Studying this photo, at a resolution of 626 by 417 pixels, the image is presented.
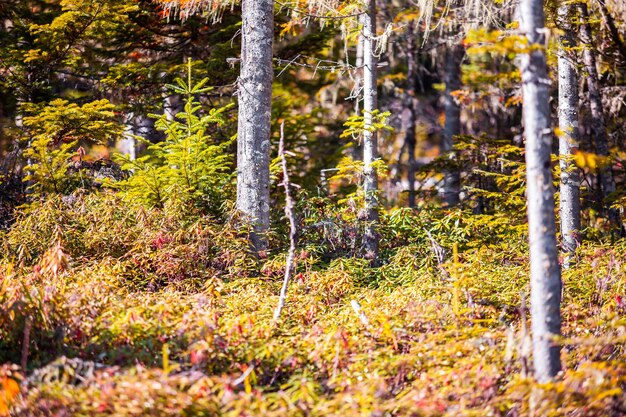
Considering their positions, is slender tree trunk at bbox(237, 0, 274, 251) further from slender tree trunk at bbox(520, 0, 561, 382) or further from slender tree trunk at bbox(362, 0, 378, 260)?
slender tree trunk at bbox(520, 0, 561, 382)

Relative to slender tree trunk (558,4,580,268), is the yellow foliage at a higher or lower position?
lower

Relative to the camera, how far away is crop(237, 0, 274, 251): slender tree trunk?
9.71m

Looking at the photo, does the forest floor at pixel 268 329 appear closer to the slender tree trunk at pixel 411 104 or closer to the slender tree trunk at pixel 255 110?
the slender tree trunk at pixel 255 110

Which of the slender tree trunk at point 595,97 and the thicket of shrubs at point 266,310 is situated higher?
the slender tree trunk at point 595,97

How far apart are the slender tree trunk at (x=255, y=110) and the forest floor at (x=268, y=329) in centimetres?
79

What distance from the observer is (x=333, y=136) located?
17.8m

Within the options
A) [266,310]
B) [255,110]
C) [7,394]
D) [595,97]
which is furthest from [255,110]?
[595,97]

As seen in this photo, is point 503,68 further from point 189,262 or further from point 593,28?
point 189,262

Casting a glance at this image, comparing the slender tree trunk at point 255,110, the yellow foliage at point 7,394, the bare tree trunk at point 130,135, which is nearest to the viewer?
the yellow foliage at point 7,394

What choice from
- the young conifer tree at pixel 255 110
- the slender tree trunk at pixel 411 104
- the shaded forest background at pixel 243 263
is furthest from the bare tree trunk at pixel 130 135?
the slender tree trunk at pixel 411 104

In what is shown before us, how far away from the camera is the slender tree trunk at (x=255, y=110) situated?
9.71 meters

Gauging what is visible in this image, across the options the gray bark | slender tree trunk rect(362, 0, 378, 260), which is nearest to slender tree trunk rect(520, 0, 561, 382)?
slender tree trunk rect(362, 0, 378, 260)

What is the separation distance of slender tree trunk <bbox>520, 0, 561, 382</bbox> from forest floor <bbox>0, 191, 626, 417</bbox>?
0.21 metres

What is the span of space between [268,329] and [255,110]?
14.7 feet
